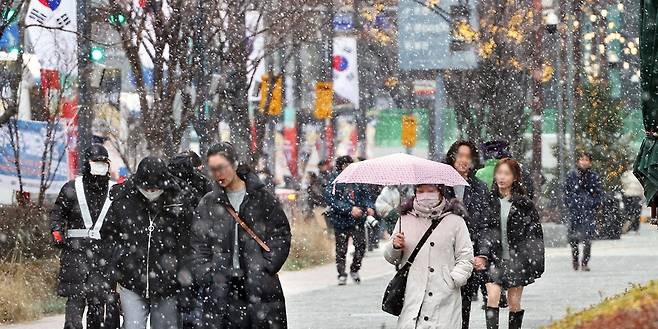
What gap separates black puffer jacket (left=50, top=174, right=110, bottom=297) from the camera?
1217 centimetres

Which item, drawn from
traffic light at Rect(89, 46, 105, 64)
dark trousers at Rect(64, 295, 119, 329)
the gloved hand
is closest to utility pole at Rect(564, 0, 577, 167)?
traffic light at Rect(89, 46, 105, 64)

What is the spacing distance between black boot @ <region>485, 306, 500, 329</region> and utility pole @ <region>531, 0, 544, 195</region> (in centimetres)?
2160

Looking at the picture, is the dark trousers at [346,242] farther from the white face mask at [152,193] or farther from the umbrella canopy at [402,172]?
the white face mask at [152,193]

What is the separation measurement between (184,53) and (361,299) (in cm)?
400

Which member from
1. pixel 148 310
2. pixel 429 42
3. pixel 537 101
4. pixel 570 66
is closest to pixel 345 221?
pixel 148 310

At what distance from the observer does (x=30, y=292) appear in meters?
16.0

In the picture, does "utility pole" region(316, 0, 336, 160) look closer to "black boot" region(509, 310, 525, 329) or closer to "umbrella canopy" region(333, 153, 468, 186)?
"black boot" region(509, 310, 525, 329)

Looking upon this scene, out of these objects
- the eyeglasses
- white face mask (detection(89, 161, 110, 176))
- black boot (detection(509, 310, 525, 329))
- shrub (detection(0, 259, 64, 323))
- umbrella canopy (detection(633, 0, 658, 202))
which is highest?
umbrella canopy (detection(633, 0, 658, 202))

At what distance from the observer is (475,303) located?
1691 centimetres

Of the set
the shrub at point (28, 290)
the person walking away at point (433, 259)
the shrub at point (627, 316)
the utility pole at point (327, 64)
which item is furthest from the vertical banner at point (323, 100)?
the shrub at point (627, 316)

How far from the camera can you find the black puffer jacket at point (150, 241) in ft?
33.7

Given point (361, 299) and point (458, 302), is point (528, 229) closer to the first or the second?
point (458, 302)

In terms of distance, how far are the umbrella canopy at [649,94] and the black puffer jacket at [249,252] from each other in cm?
251

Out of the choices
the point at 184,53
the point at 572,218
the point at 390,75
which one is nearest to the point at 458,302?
the point at 184,53
